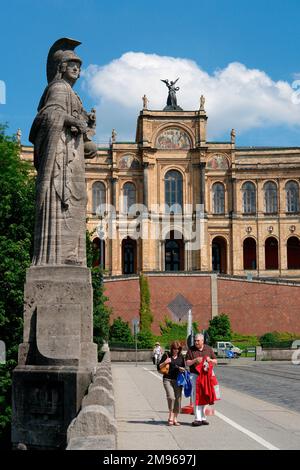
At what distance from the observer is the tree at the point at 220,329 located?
59.5m

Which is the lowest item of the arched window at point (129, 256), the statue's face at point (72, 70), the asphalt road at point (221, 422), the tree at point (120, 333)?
the asphalt road at point (221, 422)

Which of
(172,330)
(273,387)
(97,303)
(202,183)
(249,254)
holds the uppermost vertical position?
(202,183)

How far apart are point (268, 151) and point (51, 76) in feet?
219

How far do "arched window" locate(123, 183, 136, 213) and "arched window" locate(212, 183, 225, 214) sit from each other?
8.51 m

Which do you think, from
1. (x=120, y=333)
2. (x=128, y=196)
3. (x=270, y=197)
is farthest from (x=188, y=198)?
(x=120, y=333)

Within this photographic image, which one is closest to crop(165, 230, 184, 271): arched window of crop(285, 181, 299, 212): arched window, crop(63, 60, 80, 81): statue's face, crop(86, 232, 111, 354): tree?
crop(285, 181, 299, 212): arched window

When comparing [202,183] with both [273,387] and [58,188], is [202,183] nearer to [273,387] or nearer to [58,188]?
[273,387]

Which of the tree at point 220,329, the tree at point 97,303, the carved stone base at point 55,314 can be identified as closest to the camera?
the carved stone base at point 55,314

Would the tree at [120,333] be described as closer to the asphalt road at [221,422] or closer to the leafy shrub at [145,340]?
the leafy shrub at [145,340]

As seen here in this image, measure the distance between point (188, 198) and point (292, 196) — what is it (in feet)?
36.2

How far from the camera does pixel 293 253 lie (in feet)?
253

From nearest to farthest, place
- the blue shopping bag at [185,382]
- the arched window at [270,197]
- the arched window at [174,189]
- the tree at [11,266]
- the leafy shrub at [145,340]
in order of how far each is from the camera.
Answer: the blue shopping bag at [185,382] → the tree at [11,266] → the leafy shrub at [145,340] → the arched window at [174,189] → the arched window at [270,197]

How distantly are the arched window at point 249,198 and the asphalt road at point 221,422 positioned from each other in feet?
174

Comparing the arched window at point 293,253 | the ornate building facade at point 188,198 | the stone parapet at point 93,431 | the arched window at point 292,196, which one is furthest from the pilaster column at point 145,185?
the stone parapet at point 93,431
